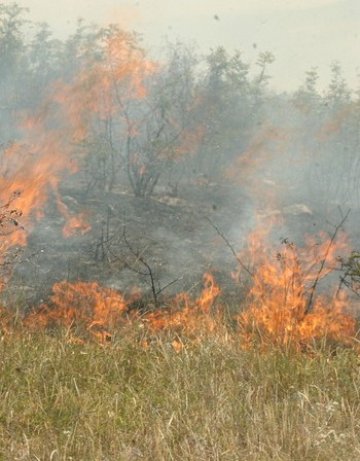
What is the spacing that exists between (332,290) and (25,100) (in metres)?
13.7

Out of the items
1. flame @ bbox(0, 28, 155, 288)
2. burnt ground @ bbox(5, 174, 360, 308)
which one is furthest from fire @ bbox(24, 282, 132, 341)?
flame @ bbox(0, 28, 155, 288)

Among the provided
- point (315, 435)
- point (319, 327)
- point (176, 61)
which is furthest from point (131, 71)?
point (315, 435)

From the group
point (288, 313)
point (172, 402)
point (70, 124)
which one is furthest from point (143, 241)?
point (172, 402)

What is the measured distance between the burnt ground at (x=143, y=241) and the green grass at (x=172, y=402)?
92.0 inches

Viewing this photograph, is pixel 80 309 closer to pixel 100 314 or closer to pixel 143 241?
pixel 100 314

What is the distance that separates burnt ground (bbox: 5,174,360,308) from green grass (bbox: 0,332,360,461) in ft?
7.67

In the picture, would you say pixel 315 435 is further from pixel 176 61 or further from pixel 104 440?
pixel 176 61

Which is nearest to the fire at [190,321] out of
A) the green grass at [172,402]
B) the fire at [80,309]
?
the green grass at [172,402]

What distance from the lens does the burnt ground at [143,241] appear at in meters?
9.81

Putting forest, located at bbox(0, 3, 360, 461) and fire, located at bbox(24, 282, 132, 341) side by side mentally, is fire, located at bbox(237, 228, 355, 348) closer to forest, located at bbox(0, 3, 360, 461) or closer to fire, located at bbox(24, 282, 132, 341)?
forest, located at bbox(0, 3, 360, 461)

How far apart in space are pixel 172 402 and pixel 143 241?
8.11 meters

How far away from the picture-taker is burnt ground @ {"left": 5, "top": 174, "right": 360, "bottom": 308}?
9812 mm

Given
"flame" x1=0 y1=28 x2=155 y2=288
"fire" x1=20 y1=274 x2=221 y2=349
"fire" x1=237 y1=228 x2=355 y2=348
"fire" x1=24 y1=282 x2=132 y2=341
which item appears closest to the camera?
"fire" x1=237 y1=228 x2=355 y2=348

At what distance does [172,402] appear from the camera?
13.9 feet
